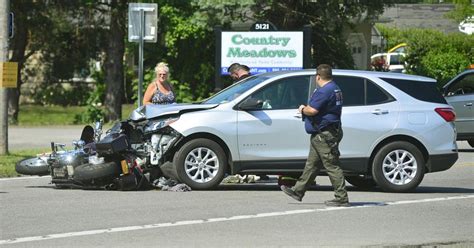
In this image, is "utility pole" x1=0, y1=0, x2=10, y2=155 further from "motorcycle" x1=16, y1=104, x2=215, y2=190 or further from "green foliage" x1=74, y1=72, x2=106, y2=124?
"green foliage" x1=74, y1=72, x2=106, y2=124

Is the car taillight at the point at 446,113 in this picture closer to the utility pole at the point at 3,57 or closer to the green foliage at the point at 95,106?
the utility pole at the point at 3,57

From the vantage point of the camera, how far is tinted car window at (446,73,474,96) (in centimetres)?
2384

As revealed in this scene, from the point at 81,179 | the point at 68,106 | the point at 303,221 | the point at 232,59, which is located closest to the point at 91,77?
the point at 68,106

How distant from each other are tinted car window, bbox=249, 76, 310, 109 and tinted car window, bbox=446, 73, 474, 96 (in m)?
9.38

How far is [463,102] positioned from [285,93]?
9220mm

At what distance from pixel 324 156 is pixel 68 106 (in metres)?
36.1

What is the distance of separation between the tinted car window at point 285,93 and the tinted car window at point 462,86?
9.38 meters

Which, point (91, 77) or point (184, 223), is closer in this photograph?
point (184, 223)

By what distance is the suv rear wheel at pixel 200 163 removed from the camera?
1481 centimetres

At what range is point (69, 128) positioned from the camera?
32562 mm

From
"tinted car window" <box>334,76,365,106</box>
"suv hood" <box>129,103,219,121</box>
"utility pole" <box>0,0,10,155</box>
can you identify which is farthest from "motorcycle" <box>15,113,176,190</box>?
"utility pole" <box>0,0,10,155</box>

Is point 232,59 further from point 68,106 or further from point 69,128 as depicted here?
point 68,106

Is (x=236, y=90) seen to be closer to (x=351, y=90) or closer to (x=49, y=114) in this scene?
(x=351, y=90)

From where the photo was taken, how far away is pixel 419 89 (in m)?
15.6
